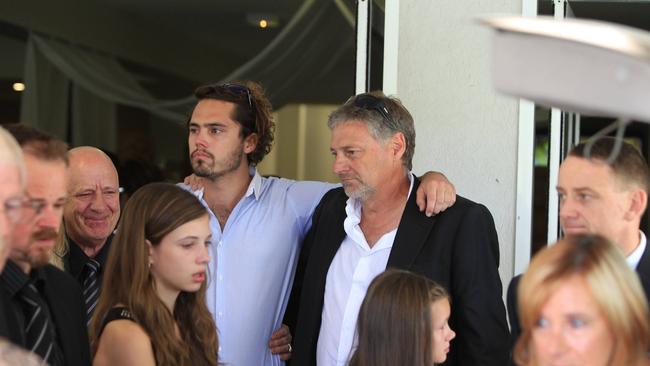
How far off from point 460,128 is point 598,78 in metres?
2.46

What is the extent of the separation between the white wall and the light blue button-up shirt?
0.69 metres

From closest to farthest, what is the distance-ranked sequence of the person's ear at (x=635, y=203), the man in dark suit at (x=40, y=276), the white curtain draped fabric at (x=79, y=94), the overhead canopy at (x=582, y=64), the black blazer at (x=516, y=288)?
the overhead canopy at (x=582, y=64), the man in dark suit at (x=40, y=276), the black blazer at (x=516, y=288), the person's ear at (x=635, y=203), the white curtain draped fabric at (x=79, y=94)

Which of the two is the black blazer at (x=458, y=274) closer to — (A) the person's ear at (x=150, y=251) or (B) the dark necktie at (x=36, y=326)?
(A) the person's ear at (x=150, y=251)

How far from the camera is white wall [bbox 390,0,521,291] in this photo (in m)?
3.89

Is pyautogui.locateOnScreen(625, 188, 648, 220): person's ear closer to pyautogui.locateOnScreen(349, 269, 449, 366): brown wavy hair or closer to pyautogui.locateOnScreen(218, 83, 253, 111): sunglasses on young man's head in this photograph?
pyautogui.locateOnScreen(349, 269, 449, 366): brown wavy hair

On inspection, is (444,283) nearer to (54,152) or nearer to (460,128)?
(460,128)

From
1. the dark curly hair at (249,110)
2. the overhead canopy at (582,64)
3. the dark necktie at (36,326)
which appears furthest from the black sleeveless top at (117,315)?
the overhead canopy at (582,64)

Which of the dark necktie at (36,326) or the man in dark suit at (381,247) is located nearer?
the dark necktie at (36,326)

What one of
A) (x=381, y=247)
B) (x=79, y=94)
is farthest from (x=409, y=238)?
(x=79, y=94)

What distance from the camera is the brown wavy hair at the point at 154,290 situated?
2674 millimetres

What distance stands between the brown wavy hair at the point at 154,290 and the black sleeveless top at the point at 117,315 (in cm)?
1

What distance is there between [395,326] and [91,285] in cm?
125

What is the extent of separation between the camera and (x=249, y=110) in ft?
12.5

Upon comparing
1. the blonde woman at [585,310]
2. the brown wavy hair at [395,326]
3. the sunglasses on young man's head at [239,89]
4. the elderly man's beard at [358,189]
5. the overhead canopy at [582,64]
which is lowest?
the brown wavy hair at [395,326]
